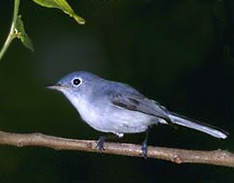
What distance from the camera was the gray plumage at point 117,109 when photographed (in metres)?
1.88

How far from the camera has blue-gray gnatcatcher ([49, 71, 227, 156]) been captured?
188 centimetres

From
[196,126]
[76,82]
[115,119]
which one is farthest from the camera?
[76,82]

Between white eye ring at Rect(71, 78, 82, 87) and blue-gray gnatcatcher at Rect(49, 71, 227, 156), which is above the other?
white eye ring at Rect(71, 78, 82, 87)

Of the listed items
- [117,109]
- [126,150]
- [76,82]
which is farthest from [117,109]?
[126,150]

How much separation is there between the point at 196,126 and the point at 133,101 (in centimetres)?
28

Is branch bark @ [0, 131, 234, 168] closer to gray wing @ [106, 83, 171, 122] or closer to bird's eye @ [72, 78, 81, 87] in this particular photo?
gray wing @ [106, 83, 171, 122]

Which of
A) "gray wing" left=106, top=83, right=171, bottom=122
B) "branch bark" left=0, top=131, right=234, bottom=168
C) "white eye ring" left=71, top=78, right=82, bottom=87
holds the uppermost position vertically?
"white eye ring" left=71, top=78, right=82, bottom=87

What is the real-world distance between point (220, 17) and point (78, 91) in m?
0.91

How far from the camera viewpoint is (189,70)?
70.7 inches

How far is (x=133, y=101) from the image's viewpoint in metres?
1.99

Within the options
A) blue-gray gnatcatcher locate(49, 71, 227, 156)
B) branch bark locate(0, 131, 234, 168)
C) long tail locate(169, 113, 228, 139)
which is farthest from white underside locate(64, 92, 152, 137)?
branch bark locate(0, 131, 234, 168)

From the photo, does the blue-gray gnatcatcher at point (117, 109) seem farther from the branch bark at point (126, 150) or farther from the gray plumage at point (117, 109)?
the branch bark at point (126, 150)

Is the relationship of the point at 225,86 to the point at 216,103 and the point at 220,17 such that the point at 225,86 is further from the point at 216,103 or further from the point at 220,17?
the point at 220,17

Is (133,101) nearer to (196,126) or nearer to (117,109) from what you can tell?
(117,109)
